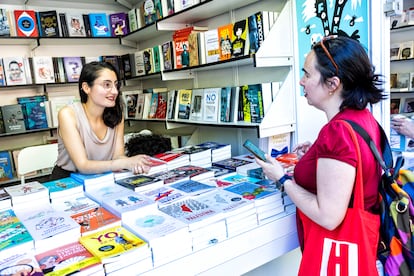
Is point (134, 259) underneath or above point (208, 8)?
underneath

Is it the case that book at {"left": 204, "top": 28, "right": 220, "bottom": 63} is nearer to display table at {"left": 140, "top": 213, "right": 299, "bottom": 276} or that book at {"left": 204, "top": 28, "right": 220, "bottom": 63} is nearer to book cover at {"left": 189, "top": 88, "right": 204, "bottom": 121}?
book cover at {"left": 189, "top": 88, "right": 204, "bottom": 121}

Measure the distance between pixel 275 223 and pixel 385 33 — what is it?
110 centimetres

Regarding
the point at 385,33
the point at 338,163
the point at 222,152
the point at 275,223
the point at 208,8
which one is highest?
the point at 208,8

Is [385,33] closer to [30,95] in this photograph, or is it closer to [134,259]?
[134,259]

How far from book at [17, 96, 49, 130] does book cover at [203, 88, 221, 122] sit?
1987mm

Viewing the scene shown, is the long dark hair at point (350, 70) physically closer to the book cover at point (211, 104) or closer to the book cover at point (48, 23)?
the book cover at point (211, 104)

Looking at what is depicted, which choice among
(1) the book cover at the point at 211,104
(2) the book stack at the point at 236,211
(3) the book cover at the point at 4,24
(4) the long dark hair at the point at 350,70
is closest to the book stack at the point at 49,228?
(2) the book stack at the point at 236,211

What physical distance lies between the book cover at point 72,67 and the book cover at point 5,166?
101 cm

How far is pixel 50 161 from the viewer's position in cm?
270

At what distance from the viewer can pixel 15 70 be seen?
3.43 meters

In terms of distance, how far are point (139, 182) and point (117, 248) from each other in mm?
606

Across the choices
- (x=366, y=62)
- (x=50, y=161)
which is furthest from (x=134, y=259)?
(x=50, y=161)

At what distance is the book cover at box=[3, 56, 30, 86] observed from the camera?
3394 mm

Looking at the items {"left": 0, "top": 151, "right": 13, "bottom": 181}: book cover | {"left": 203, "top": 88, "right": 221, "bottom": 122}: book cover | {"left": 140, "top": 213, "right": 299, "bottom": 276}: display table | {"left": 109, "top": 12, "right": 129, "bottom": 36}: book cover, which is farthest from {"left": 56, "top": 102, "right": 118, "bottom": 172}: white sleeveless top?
{"left": 109, "top": 12, "right": 129, "bottom": 36}: book cover
